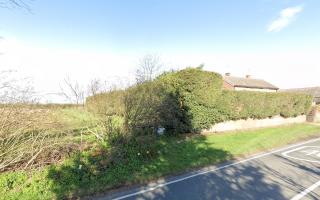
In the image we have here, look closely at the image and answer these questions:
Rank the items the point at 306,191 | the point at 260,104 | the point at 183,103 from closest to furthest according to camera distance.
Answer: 1. the point at 306,191
2. the point at 183,103
3. the point at 260,104

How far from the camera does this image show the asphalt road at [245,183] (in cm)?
572

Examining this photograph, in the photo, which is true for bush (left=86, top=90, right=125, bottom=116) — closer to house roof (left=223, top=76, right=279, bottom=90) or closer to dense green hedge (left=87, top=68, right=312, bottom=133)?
dense green hedge (left=87, top=68, right=312, bottom=133)

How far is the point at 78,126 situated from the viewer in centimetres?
898

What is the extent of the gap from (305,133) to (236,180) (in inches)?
476

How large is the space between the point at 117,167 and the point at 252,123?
1345 centimetres

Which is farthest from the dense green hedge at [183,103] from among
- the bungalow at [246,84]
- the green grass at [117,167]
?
the bungalow at [246,84]

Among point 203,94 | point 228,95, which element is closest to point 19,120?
point 203,94

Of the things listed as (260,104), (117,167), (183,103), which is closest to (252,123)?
(260,104)

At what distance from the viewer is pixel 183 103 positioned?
13.1 meters

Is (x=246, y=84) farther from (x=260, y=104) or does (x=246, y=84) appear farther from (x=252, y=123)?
(x=252, y=123)

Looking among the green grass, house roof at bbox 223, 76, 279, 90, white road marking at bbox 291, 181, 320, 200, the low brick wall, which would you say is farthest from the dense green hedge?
house roof at bbox 223, 76, 279, 90

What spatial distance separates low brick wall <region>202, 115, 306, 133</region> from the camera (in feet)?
50.2

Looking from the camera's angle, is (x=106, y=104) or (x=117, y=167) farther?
(x=106, y=104)

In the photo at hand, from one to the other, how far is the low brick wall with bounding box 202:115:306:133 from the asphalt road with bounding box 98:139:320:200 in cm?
618
